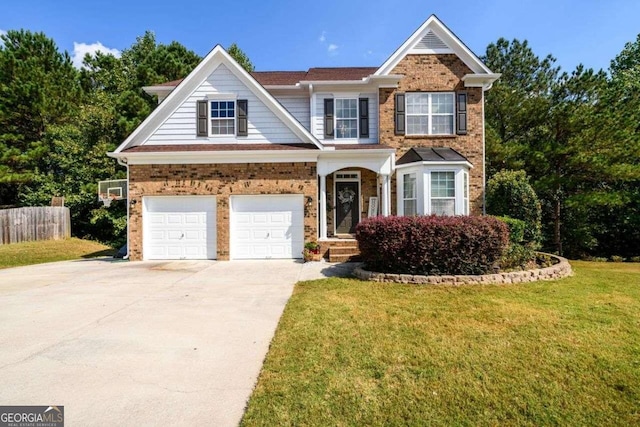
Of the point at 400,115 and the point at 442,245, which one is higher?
the point at 400,115

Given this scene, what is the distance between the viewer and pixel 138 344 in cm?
433

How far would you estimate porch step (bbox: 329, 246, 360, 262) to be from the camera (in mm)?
10672

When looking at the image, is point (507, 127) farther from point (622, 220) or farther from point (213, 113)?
point (213, 113)

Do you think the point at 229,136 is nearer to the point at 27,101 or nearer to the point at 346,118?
the point at 346,118

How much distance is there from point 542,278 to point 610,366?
4878 millimetres

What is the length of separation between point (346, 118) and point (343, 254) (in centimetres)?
590

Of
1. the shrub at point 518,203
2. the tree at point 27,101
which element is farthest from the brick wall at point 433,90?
the tree at point 27,101

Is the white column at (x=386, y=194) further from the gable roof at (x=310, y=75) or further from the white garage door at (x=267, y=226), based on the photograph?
the gable roof at (x=310, y=75)

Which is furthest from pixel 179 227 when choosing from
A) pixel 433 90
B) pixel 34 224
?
pixel 34 224

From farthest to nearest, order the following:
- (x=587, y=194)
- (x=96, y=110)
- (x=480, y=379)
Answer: (x=96, y=110), (x=587, y=194), (x=480, y=379)

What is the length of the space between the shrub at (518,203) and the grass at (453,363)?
4163 millimetres

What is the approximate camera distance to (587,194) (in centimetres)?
1445

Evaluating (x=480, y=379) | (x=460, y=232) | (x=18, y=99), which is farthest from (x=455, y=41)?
(x=18, y=99)

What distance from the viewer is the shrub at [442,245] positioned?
7.69 meters
